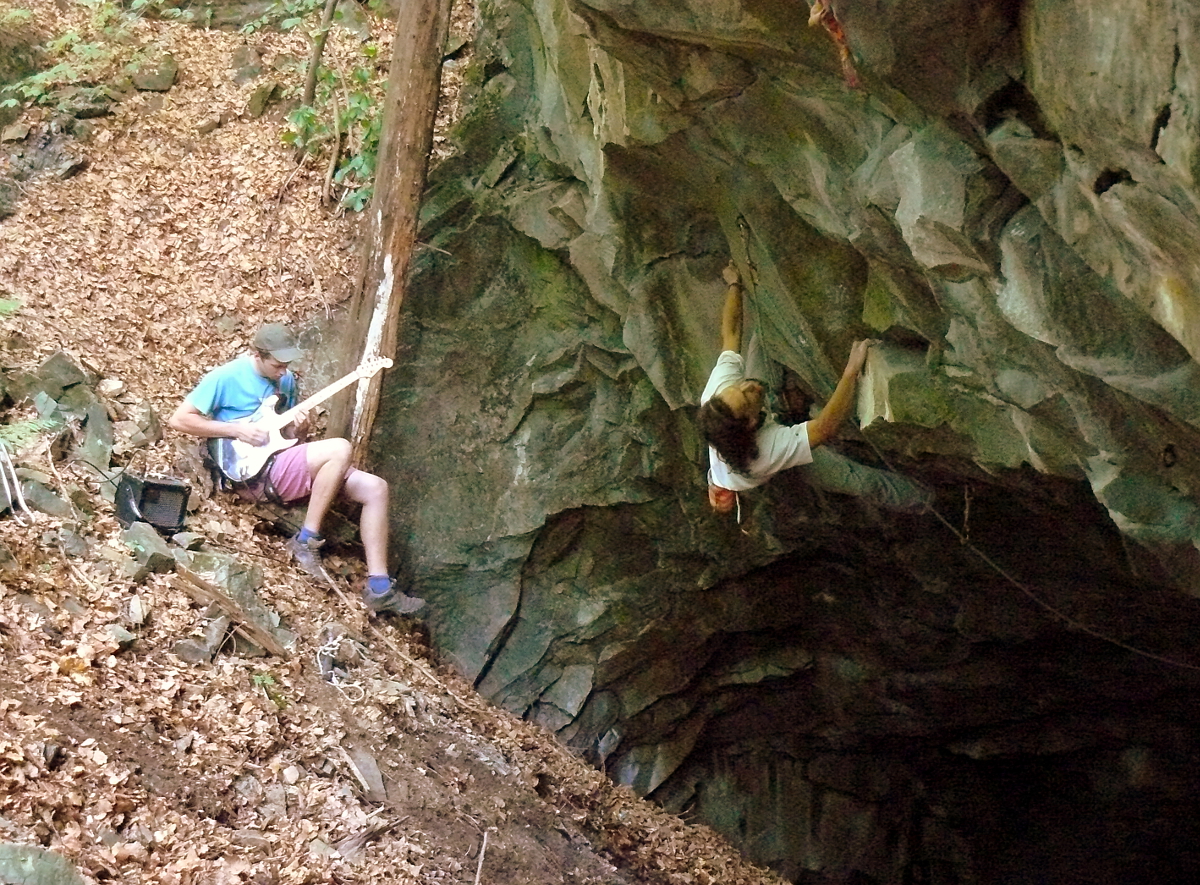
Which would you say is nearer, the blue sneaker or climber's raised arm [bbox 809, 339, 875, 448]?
climber's raised arm [bbox 809, 339, 875, 448]

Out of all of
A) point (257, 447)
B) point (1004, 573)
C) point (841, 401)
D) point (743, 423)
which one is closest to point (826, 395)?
point (841, 401)

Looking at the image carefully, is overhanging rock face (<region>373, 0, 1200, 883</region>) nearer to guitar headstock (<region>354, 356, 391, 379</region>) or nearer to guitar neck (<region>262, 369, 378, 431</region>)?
guitar headstock (<region>354, 356, 391, 379</region>)

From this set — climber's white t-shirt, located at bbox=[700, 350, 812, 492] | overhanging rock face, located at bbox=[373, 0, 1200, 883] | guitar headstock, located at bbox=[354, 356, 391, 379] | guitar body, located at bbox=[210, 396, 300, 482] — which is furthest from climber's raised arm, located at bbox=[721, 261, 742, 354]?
guitar body, located at bbox=[210, 396, 300, 482]

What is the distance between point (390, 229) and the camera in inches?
285

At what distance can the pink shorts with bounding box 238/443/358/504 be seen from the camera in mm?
6594

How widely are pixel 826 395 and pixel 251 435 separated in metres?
3.68

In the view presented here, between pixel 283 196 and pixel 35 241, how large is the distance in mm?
1983

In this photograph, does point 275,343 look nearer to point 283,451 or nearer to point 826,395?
point 283,451

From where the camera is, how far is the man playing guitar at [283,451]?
20.4 ft

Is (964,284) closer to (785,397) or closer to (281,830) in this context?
(785,397)

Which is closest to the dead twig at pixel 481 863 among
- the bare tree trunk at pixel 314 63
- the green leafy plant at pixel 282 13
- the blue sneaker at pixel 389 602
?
the blue sneaker at pixel 389 602

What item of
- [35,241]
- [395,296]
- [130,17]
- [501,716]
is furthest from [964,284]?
[130,17]

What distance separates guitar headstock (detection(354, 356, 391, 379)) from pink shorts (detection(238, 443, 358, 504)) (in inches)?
25.9

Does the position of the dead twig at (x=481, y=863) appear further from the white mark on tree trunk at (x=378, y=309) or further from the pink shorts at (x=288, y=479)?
the white mark on tree trunk at (x=378, y=309)
